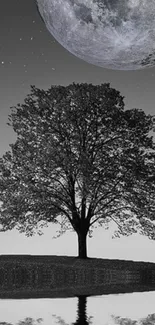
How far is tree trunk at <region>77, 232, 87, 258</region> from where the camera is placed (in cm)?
3231

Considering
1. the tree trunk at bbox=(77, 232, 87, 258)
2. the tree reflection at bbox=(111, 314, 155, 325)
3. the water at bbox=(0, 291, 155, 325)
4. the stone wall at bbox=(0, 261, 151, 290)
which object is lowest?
the tree reflection at bbox=(111, 314, 155, 325)

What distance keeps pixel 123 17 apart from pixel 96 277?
1331 centimetres

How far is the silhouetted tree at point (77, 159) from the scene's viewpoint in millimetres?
32312

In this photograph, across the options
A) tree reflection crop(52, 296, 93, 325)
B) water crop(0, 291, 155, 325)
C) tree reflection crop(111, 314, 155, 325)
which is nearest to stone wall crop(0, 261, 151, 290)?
water crop(0, 291, 155, 325)

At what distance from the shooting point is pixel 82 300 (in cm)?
1544

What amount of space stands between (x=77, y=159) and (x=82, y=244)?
578cm

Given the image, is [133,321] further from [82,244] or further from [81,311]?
[82,244]

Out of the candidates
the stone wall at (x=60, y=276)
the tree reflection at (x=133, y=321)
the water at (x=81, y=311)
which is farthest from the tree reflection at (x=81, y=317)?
the stone wall at (x=60, y=276)

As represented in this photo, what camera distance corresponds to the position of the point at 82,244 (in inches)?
1280

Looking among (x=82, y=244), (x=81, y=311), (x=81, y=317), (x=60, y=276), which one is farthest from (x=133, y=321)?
(x=82, y=244)

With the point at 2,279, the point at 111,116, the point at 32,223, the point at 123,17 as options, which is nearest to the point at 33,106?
the point at 111,116

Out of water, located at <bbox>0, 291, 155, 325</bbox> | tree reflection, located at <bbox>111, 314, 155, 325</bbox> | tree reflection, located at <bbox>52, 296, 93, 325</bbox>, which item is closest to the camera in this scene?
tree reflection, located at <bbox>52, 296, 93, 325</bbox>

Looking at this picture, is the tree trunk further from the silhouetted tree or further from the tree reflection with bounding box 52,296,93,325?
the tree reflection with bounding box 52,296,93,325

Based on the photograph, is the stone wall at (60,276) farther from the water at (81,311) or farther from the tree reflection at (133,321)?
the tree reflection at (133,321)
